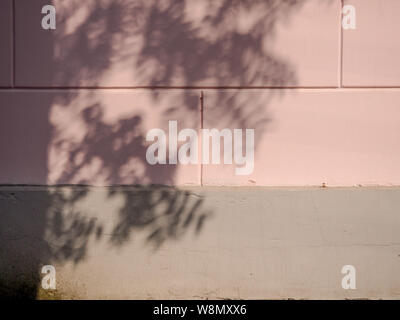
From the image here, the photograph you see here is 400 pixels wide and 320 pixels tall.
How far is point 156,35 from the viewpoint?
13.8 ft

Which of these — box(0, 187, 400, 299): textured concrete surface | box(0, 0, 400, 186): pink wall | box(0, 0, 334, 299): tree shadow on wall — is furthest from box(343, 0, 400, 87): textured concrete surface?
box(0, 187, 400, 299): textured concrete surface

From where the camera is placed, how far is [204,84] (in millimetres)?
4219

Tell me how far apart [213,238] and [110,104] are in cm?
156

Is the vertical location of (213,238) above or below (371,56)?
below

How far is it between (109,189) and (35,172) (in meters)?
0.72

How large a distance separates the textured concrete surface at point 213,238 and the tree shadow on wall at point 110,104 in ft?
0.06

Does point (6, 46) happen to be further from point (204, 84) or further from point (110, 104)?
point (204, 84)

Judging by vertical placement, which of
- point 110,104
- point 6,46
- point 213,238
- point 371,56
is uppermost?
point 6,46

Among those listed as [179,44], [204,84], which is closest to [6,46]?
[179,44]

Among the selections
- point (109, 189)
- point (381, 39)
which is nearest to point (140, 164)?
point (109, 189)

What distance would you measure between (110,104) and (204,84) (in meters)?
0.89

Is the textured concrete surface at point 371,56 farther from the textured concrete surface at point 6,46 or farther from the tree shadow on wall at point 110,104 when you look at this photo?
the textured concrete surface at point 6,46

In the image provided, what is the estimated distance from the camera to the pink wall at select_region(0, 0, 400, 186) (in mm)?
4207
